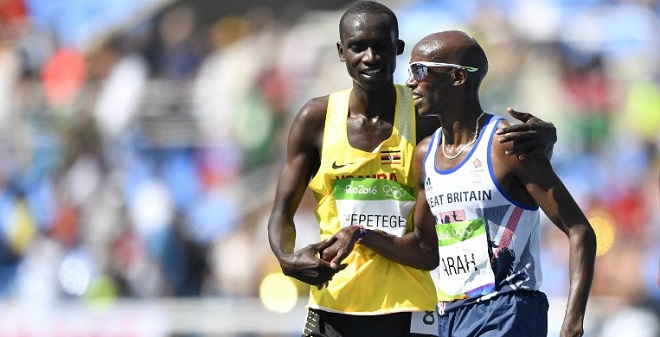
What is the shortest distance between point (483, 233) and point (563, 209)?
15.5 inches

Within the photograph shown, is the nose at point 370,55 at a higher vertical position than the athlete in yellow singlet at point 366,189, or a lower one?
higher

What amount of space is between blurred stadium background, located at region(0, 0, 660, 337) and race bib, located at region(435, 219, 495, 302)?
7212mm

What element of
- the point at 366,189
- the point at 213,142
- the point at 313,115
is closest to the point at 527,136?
the point at 366,189

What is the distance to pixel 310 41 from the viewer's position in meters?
15.0

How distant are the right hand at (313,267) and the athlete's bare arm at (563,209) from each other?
0.96 m

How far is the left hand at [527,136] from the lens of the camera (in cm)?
535

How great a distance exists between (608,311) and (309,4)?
544 cm

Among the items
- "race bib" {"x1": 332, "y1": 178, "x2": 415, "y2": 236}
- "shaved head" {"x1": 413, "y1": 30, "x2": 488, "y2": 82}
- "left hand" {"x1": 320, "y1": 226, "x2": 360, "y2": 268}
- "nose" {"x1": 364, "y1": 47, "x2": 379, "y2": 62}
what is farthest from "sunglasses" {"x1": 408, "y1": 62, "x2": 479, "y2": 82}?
"left hand" {"x1": 320, "y1": 226, "x2": 360, "y2": 268}

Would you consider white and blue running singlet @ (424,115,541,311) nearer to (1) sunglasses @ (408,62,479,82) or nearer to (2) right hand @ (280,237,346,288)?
(1) sunglasses @ (408,62,479,82)

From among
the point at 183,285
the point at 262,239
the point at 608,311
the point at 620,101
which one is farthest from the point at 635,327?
the point at 183,285

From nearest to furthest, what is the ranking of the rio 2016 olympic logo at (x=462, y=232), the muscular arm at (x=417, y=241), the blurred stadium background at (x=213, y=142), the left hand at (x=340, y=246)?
the rio 2016 olympic logo at (x=462, y=232) → the left hand at (x=340, y=246) → the muscular arm at (x=417, y=241) → the blurred stadium background at (x=213, y=142)

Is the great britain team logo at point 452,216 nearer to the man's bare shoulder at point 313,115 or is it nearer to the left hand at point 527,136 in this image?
the left hand at point 527,136

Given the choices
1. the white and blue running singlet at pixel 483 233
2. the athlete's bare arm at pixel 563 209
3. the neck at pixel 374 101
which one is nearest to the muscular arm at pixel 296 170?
the neck at pixel 374 101

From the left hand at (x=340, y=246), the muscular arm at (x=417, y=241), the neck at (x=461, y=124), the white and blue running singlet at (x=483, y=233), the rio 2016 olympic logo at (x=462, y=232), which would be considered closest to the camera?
the white and blue running singlet at (x=483, y=233)
